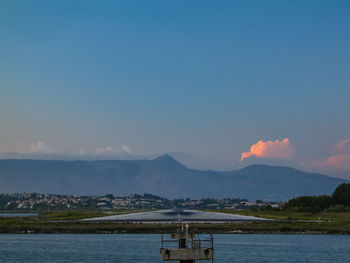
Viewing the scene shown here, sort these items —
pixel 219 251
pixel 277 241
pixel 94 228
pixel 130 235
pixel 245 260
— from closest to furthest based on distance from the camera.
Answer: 1. pixel 245 260
2. pixel 219 251
3. pixel 277 241
4. pixel 130 235
5. pixel 94 228

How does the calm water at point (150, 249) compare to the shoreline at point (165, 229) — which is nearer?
the calm water at point (150, 249)

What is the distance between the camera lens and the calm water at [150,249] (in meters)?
79.2

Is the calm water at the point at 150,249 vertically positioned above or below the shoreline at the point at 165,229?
below

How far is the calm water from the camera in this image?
79.2 metres

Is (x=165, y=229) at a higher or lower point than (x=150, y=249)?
higher

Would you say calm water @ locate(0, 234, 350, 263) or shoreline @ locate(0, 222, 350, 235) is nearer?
calm water @ locate(0, 234, 350, 263)

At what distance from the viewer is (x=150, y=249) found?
296 feet

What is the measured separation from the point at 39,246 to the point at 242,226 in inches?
2088

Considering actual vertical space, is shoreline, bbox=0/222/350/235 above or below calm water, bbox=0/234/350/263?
above

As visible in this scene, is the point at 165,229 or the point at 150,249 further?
the point at 165,229

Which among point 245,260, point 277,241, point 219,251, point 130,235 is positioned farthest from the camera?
point 130,235

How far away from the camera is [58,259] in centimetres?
7812

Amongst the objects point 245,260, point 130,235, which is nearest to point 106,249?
point 245,260

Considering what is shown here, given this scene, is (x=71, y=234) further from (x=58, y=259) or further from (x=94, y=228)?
(x=58, y=259)
